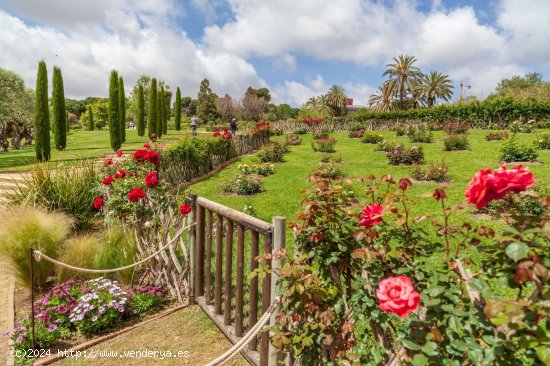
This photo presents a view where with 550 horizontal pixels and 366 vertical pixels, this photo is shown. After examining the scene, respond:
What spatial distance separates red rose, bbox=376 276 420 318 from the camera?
4.27 ft

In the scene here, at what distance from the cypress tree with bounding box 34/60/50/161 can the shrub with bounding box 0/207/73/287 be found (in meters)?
14.8

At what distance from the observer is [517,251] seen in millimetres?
1126

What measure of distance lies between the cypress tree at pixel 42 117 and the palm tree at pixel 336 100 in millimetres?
45385

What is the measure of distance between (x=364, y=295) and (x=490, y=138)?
61.0ft

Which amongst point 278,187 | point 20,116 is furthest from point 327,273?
point 20,116

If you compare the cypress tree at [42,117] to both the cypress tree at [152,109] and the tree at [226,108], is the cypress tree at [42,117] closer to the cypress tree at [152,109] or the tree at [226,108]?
the cypress tree at [152,109]

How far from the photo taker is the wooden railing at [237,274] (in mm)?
2672

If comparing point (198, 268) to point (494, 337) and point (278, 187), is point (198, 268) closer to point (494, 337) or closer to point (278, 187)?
point (494, 337)

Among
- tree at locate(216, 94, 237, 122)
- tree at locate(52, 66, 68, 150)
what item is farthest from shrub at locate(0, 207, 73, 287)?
tree at locate(216, 94, 237, 122)

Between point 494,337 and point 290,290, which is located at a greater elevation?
point 494,337

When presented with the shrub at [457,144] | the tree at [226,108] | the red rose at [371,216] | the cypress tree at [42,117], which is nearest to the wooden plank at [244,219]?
the red rose at [371,216]

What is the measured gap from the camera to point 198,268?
13.4ft

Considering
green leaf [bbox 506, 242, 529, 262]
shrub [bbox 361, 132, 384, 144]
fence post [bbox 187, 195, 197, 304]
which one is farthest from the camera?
shrub [bbox 361, 132, 384, 144]

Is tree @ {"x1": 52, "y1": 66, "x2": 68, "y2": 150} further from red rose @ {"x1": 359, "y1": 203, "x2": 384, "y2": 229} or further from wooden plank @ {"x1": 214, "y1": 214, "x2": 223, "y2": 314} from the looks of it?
red rose @ {"x1": 359, "y1": 203, "x2": 384, "y2": 229}
